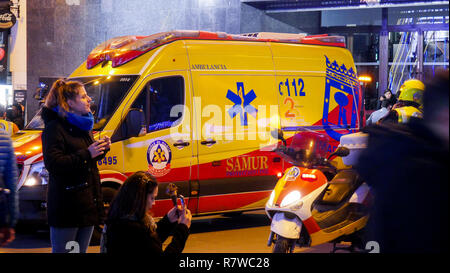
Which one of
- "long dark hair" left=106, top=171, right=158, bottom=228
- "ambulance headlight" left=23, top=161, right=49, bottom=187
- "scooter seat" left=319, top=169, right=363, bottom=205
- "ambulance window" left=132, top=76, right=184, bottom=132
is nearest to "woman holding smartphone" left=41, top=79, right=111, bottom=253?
"long dark hair" left=106, top=171, right=158, bottom=228

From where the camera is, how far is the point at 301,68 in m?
9.72

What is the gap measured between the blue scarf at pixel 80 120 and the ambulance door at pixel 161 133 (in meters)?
2.90

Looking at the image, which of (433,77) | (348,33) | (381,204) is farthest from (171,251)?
(348,33)

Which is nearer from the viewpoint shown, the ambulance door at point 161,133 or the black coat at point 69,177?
the black coat at point 69,177

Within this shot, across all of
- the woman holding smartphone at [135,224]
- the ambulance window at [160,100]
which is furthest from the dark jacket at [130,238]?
the ambulance window at [160,100]

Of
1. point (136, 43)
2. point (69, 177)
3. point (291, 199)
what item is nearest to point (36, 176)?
point (136, 43)

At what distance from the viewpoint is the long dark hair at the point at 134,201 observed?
13.4 ft

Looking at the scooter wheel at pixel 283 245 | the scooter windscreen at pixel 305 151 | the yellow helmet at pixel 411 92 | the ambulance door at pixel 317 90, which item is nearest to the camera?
the scooter wheel at pixel 283 245

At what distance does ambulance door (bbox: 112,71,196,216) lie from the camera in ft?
27.0

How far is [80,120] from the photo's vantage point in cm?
520

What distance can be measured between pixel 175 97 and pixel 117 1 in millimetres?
11321

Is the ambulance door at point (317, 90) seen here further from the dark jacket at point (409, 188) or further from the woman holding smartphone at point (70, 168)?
the dark jacket at point (409, 188)

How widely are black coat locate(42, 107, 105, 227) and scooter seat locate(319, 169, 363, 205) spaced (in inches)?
92.4
